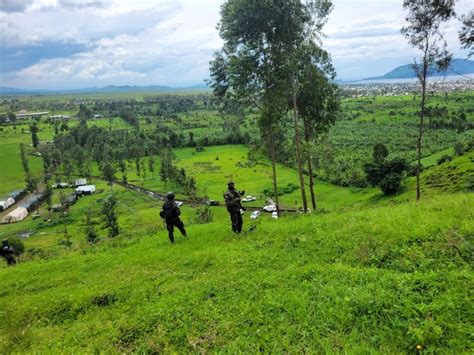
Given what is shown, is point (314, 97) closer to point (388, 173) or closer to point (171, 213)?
point (171, 213)

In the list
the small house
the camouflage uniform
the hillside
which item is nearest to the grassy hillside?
the hillside

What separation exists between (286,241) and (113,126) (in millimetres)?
192328

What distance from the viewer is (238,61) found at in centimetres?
2403

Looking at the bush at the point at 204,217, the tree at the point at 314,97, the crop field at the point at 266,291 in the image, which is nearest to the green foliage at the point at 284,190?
the bush at the point at 204,217

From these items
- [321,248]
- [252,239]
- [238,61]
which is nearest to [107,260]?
[252,239]

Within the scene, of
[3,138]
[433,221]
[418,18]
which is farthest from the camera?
[3,138]

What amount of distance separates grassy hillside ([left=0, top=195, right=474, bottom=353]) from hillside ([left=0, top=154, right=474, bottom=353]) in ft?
0.11

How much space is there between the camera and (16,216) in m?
84.9

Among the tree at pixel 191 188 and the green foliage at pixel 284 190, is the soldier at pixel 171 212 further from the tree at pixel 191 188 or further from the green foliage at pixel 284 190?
the tree at pixel 191 188

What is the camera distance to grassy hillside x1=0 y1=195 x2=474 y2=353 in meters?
7.15

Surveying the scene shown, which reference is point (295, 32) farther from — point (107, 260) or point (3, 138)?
point (3, 138)

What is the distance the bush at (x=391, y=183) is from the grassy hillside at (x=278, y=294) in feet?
150

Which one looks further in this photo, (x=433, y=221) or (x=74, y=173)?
(x=74, y=173)

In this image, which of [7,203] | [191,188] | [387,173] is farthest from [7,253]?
[7,203]
